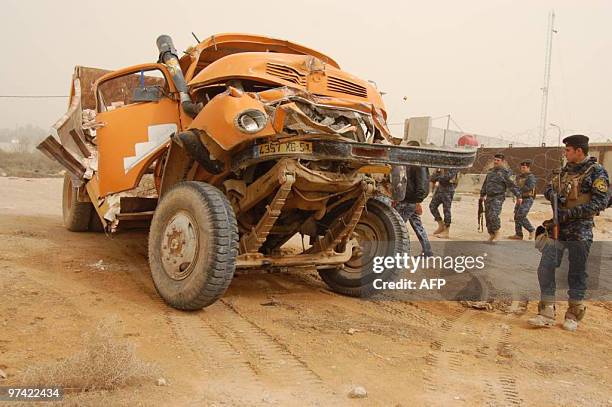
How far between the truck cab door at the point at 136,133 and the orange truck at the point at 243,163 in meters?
0.01

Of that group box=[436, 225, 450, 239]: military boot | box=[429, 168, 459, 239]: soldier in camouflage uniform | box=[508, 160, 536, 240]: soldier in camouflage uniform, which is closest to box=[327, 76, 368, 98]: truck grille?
box=[429, 168, 459, 239]: soldier in camouflage uniform

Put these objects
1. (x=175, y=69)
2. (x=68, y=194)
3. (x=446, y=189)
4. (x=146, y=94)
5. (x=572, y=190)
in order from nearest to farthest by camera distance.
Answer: (x=572, y=190), (x=146, y=94), (x=175, y=69), (x=68, y=194), (x=446, y=189)

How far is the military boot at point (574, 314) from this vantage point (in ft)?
16.4

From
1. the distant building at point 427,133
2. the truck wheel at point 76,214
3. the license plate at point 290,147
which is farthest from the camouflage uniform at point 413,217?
the distant building at point 427,133

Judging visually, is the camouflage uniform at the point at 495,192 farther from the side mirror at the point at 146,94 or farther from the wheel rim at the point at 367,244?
the side mirror at the point at 146,94

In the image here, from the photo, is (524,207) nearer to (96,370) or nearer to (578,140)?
(578,140)

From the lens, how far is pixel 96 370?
2.88 metres

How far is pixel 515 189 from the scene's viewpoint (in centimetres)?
1087

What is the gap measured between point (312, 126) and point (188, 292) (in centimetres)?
159

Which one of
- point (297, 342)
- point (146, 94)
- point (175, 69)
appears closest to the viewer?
point (297, 342)

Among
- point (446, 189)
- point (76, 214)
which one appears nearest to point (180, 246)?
point (76, 214)

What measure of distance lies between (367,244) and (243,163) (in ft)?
5.83

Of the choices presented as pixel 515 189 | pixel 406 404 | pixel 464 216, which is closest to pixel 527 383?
pixel 406 404

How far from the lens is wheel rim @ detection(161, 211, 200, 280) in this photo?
455 centimetres
